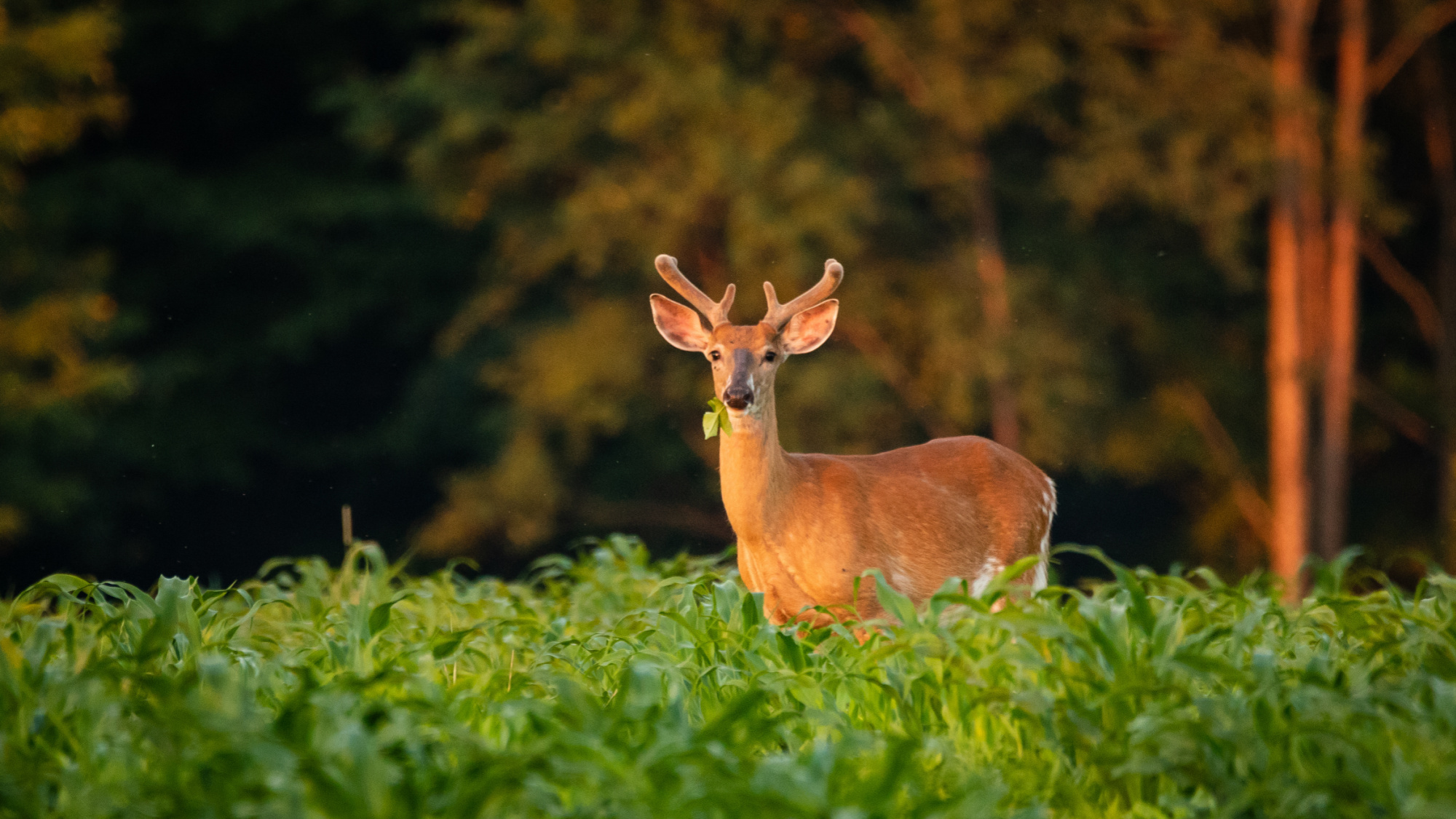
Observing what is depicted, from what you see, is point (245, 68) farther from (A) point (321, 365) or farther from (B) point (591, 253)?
(B) point (591, 253)

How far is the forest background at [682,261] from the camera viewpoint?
1459 centimetres

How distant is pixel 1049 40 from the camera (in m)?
15.3

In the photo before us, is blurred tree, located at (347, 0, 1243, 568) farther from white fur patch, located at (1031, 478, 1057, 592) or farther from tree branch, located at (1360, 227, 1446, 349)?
white fur patch, located at (1031, 478, 1057, 592)

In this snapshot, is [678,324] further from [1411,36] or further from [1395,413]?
[1395,413]

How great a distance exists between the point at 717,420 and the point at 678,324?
1.00 m

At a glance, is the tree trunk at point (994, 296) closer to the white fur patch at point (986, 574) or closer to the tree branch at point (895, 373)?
the tree branch at point (895, 373)

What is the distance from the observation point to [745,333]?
5.68 metres

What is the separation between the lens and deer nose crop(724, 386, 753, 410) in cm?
525

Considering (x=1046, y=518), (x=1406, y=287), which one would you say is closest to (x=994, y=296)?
(x=1406, y=287)

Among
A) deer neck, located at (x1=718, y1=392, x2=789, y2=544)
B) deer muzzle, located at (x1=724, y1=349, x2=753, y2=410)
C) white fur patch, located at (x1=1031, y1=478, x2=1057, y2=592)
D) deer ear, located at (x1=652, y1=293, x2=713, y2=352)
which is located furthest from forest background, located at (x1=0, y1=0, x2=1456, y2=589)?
deer neck, located at (x1=718, y1=392, x2=789, y2=544)

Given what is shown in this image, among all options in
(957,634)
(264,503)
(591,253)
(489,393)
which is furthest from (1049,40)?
(957,634)

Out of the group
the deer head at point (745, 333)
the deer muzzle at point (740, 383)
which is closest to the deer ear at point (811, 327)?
the deer head at point (745, 333)

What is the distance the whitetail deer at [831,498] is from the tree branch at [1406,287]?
11.9m

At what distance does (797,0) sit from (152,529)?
9.07m
